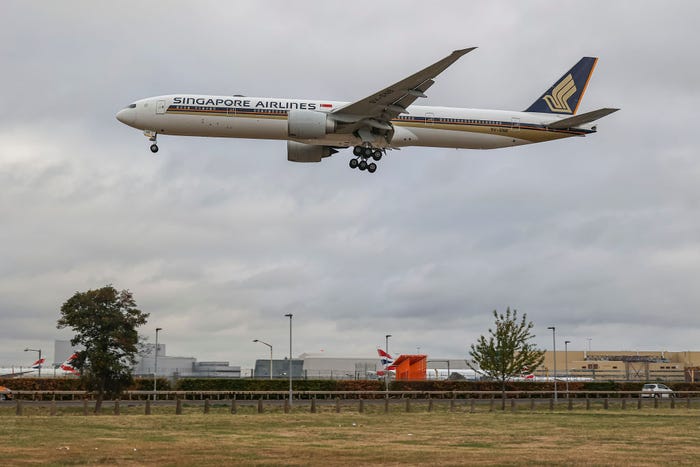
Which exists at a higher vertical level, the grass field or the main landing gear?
the main landing gear

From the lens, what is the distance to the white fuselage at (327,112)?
161ft

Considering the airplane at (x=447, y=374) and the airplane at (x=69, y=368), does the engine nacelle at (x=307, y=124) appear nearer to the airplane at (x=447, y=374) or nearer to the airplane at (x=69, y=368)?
the airplane at (x=69, y=368)

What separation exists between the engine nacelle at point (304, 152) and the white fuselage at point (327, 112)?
4.06ft

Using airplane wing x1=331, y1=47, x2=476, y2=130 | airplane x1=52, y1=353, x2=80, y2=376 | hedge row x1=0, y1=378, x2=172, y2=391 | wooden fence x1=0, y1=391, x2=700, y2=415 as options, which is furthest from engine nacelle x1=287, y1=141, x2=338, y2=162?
hedge row x1=0, y1=378, x2=172, y2=391

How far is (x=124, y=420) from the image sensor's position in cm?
3966

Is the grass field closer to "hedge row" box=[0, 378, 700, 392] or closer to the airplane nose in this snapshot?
the airplane nose

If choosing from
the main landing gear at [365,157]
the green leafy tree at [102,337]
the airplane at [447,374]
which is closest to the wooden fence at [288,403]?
the green leafy tree at [102,337]

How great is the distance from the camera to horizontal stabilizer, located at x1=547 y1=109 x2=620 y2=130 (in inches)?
1926

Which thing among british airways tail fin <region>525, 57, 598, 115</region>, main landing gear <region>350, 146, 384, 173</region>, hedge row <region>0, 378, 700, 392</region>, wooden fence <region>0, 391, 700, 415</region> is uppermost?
british airways tail fin <region>525, 57, 598, 115</region>

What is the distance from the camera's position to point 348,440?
31484mm

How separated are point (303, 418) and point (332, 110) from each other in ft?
55.7

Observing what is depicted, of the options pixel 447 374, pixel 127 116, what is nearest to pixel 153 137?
pixel 127 116

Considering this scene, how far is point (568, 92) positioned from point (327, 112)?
1607cm

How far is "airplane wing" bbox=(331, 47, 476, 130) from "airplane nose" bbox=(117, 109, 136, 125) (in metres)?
10.9
